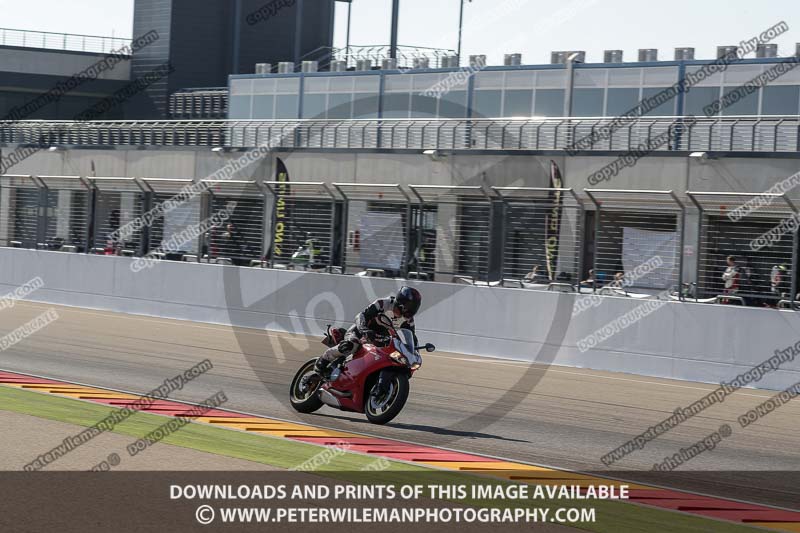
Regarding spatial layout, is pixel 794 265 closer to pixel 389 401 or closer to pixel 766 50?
pixel 389 401

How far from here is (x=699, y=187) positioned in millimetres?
28453

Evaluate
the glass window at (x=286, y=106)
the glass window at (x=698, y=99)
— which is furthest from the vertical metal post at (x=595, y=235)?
the glass window at (x=286, y=106)

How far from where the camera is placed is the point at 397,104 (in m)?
53.2

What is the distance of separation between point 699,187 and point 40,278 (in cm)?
1577

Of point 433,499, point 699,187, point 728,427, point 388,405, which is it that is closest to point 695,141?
point 699,187

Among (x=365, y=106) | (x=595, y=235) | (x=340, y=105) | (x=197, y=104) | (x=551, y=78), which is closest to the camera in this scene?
(x=595, y=235)

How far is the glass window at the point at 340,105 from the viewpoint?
2153 inches

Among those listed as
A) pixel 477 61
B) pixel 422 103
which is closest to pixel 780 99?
pixel 477 61

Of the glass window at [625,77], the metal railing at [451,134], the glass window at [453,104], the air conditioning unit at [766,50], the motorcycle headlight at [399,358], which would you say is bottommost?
the motorcycle headlight at [399,358]

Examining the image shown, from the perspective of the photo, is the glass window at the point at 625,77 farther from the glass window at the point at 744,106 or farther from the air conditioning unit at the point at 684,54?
the glass window at the point at 744,106

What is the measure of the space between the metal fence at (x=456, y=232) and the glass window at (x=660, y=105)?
24.8m

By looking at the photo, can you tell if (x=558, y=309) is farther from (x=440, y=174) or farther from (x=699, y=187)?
(x=440, y=174)

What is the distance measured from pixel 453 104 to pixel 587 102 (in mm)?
7353

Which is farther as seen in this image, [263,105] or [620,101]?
[263,105]
